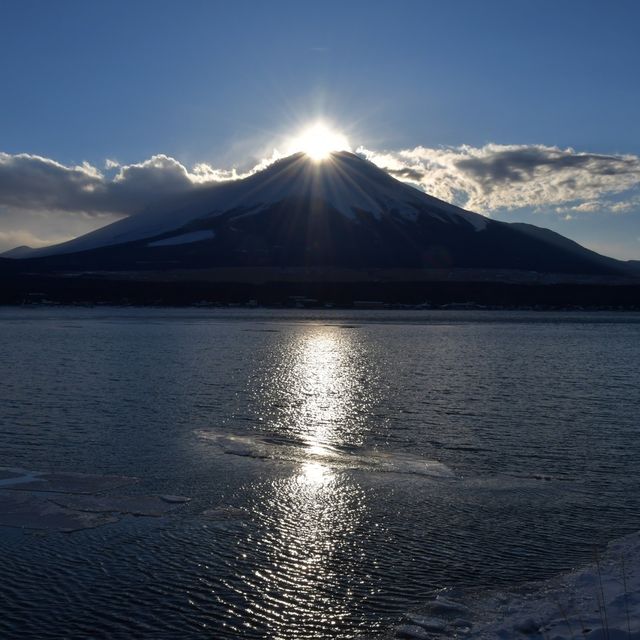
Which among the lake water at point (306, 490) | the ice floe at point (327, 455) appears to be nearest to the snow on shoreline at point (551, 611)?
the lake water at point (306, 490)

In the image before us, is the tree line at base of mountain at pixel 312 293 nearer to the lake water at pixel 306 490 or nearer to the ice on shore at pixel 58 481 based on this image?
the lake water at pixel 306 490

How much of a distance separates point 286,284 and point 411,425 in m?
121

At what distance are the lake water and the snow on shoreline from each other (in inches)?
15.1

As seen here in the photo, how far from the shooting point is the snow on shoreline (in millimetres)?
7430

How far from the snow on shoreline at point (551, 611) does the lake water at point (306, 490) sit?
385 millimetres

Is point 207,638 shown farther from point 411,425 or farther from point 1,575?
point 411,425

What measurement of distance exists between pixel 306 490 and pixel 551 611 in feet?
18.8

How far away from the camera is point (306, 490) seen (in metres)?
13.0

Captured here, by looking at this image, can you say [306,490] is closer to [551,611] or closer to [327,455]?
[327,455]

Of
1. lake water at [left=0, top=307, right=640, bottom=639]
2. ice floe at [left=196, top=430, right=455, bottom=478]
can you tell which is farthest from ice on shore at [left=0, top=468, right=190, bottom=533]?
ice floe at [left=196, top=430, right=455, bottom=478]

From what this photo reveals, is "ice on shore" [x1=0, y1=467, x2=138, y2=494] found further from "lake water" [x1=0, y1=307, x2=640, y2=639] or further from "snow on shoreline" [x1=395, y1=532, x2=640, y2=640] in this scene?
"snow on shoreline" [x1=395, y1=532, x2=640, y2=640]

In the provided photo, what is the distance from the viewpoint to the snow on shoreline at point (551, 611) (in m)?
7.43

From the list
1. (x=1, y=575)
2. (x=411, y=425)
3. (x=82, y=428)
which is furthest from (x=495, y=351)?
(x=1, y=575)

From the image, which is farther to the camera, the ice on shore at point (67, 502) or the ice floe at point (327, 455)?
the ice floe at point (327, 455)
